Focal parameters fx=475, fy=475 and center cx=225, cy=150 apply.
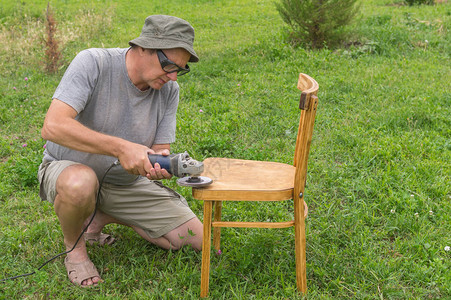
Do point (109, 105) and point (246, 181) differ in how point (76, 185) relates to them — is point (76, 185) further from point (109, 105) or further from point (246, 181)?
point (246, 181)

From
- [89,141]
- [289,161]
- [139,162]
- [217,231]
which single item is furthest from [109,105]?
[289,161]

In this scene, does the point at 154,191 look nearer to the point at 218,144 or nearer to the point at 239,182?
the point at 239,182

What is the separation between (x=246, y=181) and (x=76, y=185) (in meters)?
0.95

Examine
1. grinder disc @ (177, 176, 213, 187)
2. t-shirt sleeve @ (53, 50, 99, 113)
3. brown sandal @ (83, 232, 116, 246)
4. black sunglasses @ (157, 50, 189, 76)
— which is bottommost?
brown sandal @ (83, 232, 116, 246)

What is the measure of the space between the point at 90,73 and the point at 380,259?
82.2 inches

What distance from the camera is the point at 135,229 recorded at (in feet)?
10.7

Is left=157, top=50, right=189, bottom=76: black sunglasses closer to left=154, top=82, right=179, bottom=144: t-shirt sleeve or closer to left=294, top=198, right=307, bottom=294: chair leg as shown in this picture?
left=154, top=82, right=179, bottom=144: t-shirt sleeve

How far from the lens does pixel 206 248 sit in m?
2.62

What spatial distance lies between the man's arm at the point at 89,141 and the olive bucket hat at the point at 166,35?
0.55 meters

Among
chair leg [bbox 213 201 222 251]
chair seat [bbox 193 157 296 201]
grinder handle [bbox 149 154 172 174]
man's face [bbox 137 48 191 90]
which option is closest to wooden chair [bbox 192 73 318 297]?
chair seat [bbox 193 157 296 201]

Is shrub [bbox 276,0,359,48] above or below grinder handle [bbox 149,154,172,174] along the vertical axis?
below

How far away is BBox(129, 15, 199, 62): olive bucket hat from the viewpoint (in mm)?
2619

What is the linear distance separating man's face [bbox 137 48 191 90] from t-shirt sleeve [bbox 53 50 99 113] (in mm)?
284

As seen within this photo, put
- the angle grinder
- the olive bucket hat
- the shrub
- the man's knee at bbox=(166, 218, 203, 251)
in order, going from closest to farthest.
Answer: the angle grinder → the olive bucket hat → the man's knee at bbox=(166, 218, 203, 251) → the shrub
